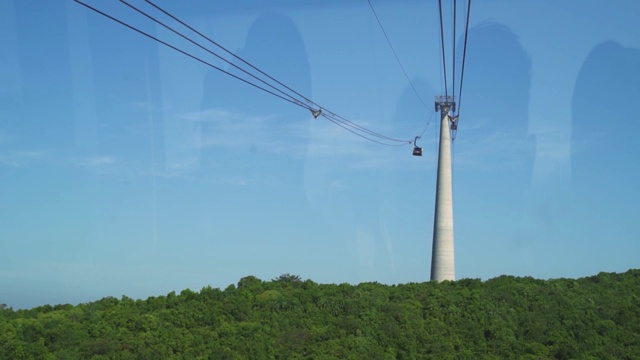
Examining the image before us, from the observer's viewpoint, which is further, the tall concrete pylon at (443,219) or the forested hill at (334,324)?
the tall concrete pylon at (443,219)

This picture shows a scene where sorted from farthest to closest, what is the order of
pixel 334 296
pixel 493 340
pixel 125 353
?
pixel 334 296 < pixel 493 340 < pixel 125 353

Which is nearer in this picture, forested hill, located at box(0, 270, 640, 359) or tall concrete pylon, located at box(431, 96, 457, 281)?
forested hill, located at box(0, 270, 640, 359)

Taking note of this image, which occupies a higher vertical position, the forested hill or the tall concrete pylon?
the tall concrete pylon

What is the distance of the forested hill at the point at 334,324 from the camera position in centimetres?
2894

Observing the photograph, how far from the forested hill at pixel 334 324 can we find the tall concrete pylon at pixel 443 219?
4353mm

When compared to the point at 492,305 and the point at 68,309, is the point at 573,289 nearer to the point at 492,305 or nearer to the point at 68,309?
the point at 492,305

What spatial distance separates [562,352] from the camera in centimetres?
3131

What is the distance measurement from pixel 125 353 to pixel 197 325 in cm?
418

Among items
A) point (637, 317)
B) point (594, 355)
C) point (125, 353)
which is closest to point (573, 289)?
point (637, 317)

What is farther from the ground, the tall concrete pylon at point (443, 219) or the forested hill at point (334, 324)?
the tall concrete pylon at point (443, 219)

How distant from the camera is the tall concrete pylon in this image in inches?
1670

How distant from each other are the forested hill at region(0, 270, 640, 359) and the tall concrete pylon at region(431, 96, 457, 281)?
4.35m

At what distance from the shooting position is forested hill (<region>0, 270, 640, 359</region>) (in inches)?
1139

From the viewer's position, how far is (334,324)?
32.2 metres
